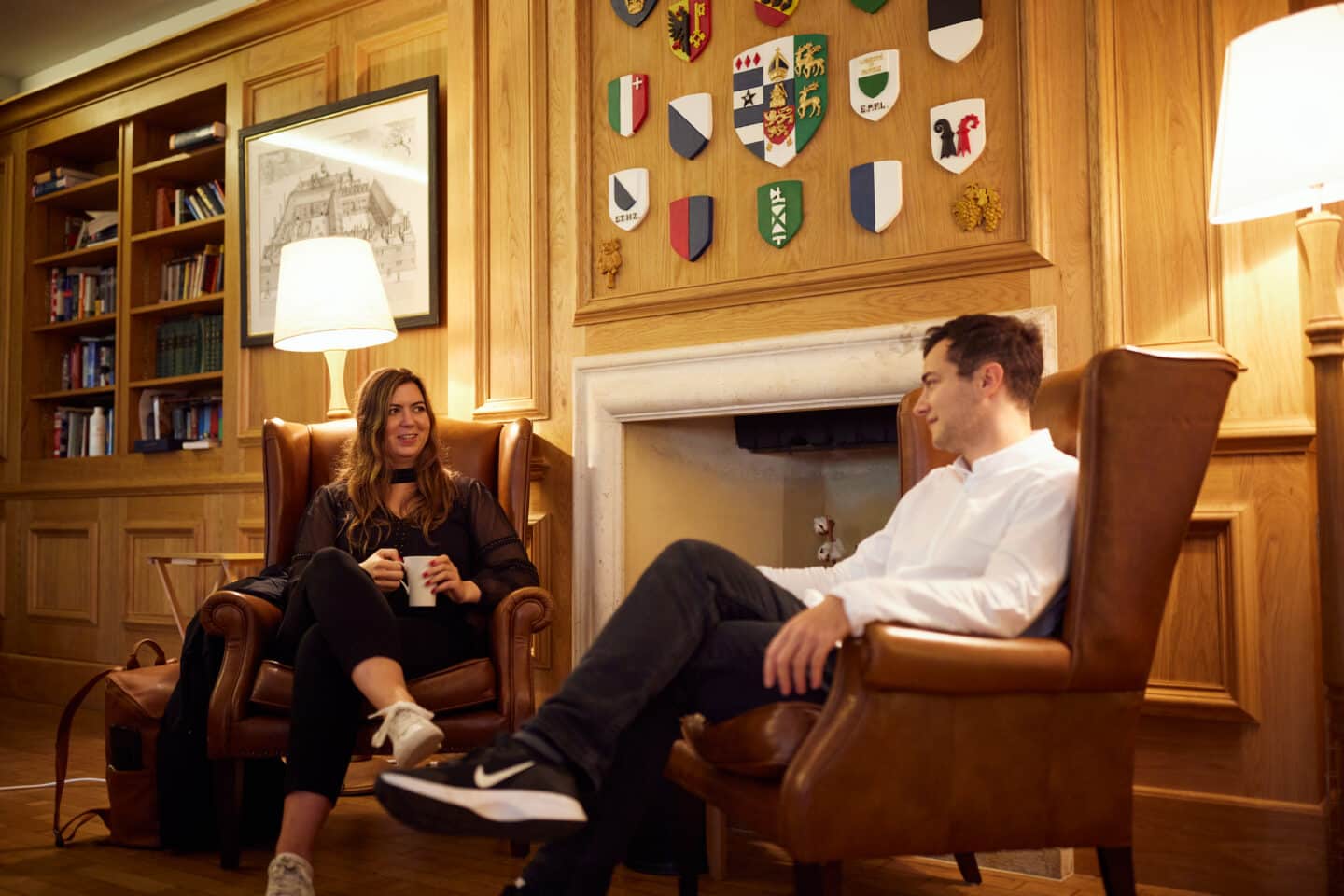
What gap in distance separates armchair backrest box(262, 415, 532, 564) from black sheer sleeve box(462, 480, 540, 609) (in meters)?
0.16

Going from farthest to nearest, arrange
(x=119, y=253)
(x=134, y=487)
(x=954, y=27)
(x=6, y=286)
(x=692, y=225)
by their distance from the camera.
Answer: (x=6, y=286) < (x=119, y=253) < (x=134, y=487) < (x=692, y=225) < (x=954, y=27)

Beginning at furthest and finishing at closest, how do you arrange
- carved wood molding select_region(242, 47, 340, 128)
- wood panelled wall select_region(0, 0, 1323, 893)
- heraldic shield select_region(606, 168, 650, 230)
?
carved wood molding select_region(242, 47, 340, 128), heraldic shield select_region(606, 168, 650, 230), wood panelled wall select_region(0, 0, 1323, 893)

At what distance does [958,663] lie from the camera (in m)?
1.50

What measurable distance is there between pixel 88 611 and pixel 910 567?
418 centimetres

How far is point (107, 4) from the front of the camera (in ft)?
15.7

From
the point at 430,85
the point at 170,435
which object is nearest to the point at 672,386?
the point at 430,85

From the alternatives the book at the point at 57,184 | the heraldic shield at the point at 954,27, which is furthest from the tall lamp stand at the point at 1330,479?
the book at the point at 57,184

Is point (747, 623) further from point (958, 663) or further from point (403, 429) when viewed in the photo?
point (403, 429)

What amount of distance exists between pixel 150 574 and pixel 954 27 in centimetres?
367

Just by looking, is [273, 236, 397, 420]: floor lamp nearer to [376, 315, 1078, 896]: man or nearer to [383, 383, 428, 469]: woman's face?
[383, 383, 428, 469]: woman's face

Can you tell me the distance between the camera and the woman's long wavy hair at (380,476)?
2666mm

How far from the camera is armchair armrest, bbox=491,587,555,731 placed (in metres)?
2.40

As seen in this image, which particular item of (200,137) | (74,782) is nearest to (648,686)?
(74,782)

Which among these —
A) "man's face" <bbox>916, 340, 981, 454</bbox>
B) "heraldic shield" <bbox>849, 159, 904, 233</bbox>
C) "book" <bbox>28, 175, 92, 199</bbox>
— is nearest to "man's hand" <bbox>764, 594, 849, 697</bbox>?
"man's face" <bbox>916, 340, 981, 454</bbox>
